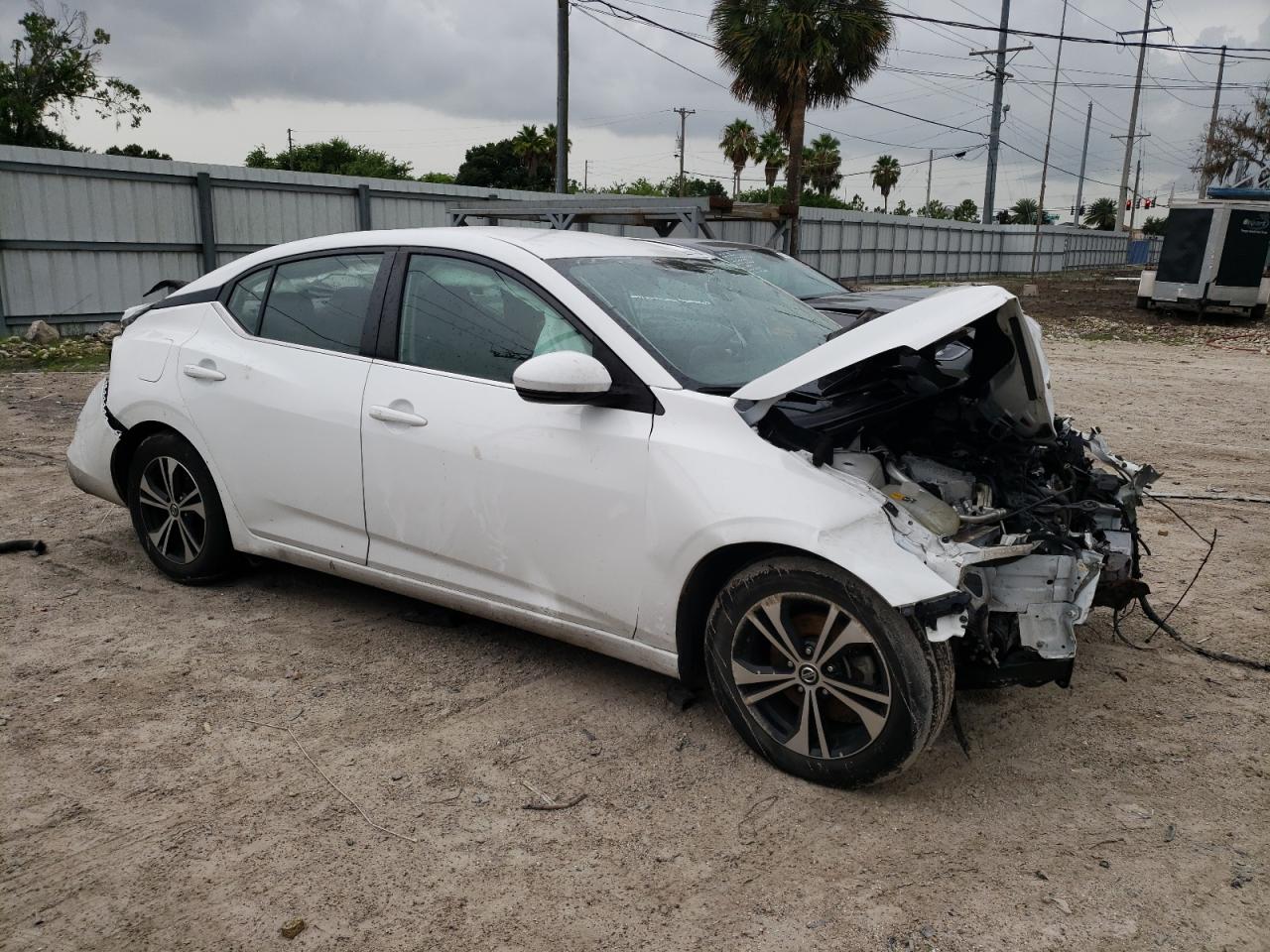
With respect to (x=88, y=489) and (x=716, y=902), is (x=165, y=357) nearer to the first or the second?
(x=88, y=489)

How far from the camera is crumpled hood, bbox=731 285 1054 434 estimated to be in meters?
2.97

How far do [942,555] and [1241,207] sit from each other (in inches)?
899

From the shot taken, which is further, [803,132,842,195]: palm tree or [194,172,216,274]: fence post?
[803,132,842,195]: palm tree

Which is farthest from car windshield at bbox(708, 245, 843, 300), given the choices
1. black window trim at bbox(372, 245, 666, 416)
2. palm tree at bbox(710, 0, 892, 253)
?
palm tree at bbox(710, 0, 892, 253)

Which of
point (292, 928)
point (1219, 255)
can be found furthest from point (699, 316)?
point (1219, 255)

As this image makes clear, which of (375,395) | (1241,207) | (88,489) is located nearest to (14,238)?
(88,489)

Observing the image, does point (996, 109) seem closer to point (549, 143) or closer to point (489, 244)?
point (549, 143)

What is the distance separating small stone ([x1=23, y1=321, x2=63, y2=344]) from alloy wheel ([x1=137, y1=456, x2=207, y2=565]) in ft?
35.9

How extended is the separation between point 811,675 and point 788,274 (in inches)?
277

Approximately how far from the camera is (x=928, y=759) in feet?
10.7

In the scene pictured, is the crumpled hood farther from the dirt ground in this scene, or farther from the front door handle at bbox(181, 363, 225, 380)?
the front door handle at bbox(181, 363, 225, 380)

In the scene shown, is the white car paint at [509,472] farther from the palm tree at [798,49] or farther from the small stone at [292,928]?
the palm tree at [798,49]

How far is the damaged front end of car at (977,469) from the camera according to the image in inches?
117

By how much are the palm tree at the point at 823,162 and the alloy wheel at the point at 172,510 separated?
6016 centimetres
